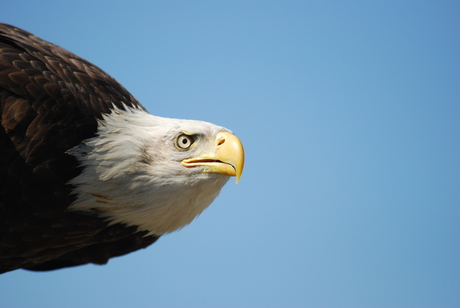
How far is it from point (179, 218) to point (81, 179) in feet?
2.54

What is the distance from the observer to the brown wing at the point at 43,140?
11.3 ft

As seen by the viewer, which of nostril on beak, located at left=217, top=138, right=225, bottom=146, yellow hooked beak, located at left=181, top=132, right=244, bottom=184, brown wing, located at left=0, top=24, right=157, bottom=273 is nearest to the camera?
brown wing, located at left=0, top=24, right=157, bottom=273

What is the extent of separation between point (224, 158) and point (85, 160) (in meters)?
0.96

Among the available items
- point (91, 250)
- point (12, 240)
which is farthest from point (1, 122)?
point (91, 250)

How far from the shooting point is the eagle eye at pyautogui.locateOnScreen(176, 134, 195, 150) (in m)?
3.71

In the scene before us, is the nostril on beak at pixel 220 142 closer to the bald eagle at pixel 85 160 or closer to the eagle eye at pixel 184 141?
the bald eagle at pixel 85 160

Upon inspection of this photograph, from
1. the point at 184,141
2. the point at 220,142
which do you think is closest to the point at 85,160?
the point at 184,141

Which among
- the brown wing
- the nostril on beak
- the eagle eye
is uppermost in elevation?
the nostril on beak

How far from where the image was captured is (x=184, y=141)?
373 centimetres

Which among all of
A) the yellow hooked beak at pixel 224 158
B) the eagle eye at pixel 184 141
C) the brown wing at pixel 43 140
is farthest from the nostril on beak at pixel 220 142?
the brown wing at pixel 43 140

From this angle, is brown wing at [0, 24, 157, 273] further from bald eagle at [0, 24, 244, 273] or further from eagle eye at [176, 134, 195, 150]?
eagle eye at [176, 134, 195, 150]

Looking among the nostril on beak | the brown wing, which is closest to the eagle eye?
the nostril on beak

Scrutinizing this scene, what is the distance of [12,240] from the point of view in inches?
150

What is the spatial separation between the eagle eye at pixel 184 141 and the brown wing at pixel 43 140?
585mm
